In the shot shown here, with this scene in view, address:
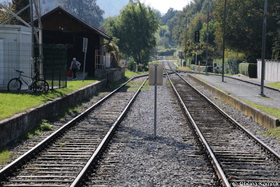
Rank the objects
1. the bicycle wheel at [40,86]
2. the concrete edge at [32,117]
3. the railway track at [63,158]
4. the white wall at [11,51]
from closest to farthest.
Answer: the railway track at [63,158] → the concrete edge at [32,117] → the bicycle wheel at [40,86] → the white wall at [11,51]

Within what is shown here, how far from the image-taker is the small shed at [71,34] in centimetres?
3403

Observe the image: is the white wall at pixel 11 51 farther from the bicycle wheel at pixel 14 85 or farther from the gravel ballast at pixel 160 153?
the gravel ballast at pixel 160 153

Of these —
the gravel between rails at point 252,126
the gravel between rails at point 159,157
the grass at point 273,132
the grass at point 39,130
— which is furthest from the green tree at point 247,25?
the grass at point 39,130

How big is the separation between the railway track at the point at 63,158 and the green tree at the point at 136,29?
56.6 metres

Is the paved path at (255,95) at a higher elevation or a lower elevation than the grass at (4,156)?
higher

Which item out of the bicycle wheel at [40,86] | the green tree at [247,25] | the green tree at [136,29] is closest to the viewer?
the bicycle wheel at [40,86]

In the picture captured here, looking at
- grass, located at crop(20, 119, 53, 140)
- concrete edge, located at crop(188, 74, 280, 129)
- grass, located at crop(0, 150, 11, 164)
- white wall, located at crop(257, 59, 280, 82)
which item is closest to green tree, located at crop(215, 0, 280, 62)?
white wall, located at crop(257, 59, 280, 82)

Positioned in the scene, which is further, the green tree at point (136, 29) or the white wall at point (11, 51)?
the green tree at point (136, 29)

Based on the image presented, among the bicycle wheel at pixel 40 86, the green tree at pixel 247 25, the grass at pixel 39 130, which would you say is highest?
the green tree at pixel 247 25

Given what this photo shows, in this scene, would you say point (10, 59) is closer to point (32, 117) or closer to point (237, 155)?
point (32, 117)

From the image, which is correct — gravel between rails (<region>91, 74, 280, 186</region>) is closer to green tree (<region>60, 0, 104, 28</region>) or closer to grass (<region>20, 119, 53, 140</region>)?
grass (<region>20, 119, 53, 140</region>)

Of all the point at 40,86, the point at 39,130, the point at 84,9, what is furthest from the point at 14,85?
the point at 84,9

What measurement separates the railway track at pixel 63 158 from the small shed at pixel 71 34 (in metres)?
21.1

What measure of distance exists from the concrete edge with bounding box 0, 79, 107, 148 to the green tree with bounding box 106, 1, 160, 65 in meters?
50.4
